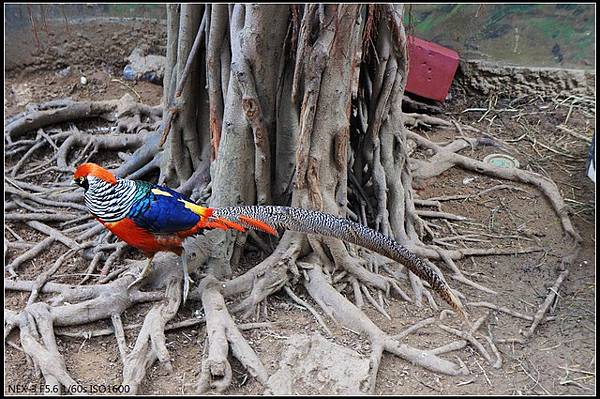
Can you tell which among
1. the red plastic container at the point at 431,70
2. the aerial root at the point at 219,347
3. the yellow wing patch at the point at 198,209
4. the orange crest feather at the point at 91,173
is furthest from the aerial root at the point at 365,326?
the red plastic container at the point at 431,70

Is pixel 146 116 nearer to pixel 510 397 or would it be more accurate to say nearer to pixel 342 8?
pixel 342 8

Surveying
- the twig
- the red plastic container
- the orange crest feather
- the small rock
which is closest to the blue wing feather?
the orange crest feather

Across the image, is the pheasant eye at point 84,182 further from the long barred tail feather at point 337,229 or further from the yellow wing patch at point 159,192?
the long barred tail feather at point 337,229

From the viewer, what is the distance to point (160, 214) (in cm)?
327

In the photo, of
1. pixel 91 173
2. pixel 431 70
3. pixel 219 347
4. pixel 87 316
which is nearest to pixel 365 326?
pixel 219 347

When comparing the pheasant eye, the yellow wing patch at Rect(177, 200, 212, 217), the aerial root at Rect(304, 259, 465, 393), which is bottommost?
the aerial root at Rect(304, 259, 465, 393)

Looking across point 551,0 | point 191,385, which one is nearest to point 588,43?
point 551,0

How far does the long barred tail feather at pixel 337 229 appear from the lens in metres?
3.15

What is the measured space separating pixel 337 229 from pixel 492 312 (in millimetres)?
1164

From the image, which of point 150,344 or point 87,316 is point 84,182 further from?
point 150,344

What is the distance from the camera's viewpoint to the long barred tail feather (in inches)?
124

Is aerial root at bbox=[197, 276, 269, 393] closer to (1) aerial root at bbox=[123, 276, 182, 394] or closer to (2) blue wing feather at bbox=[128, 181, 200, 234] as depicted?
(1) aerial root at bbox=[123, 276, 182, 394]

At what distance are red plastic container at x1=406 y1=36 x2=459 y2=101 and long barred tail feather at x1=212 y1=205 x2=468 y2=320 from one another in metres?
3.14

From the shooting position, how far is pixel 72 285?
3.74m
